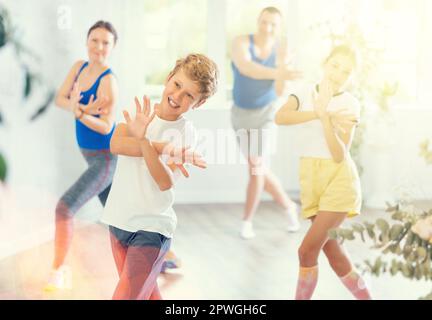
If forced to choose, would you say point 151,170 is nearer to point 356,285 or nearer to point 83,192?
point 83,192

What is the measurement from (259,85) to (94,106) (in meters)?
0.48

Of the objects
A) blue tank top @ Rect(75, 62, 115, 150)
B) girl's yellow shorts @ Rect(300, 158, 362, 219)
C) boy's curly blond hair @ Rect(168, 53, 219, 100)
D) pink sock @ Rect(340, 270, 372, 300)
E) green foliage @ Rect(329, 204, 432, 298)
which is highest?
boy's curly blond hair @ Rect(168, 53, 219, 100)

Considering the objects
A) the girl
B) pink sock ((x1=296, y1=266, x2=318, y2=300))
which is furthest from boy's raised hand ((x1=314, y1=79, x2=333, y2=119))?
pink sock ((x1=296, y1=266, x2=318, y2=300))

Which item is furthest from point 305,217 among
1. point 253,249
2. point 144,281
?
point 144,281

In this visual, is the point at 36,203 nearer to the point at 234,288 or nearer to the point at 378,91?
the point at 234,288

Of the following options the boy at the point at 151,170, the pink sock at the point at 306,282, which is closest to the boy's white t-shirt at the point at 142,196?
the boy at the point at 151,170

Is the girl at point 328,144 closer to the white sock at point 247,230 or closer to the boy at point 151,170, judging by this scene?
the white sock at point 247,230

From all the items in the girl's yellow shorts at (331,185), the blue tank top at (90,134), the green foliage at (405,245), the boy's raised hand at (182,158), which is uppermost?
the blue tank top at (90,134)

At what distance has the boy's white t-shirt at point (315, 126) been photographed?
222 centimetres

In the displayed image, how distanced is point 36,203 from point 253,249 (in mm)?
663

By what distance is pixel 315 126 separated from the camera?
2.22 m

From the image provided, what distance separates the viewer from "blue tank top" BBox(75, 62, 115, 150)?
7.41 feet

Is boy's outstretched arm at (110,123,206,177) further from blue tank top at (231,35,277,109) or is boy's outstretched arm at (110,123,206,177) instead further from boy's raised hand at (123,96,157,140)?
blue tank top at (231,35,277,109)

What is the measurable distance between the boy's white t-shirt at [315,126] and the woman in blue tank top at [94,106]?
1.76 ft
